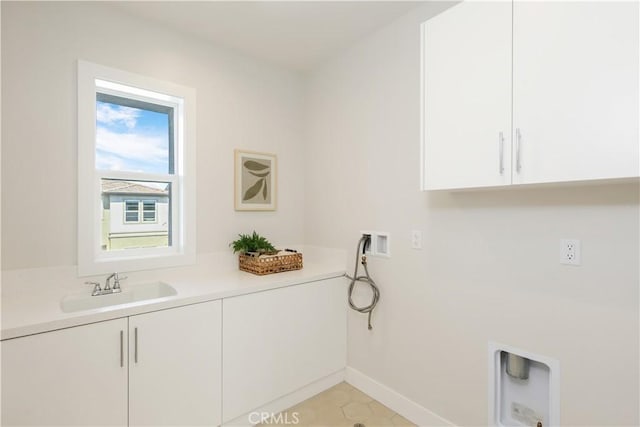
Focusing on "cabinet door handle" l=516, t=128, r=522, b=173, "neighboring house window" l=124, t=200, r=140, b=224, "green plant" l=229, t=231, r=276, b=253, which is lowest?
"green plant" l=229, t=231, r=276, b=253

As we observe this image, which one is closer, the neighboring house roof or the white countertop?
the white countertop

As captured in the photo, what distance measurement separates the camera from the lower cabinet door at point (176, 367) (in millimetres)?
1612

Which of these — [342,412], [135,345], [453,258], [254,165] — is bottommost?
[342,412]

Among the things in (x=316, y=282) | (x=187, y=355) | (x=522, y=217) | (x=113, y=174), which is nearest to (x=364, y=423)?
(x=316, y=282)

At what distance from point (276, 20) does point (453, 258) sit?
1.94 meters

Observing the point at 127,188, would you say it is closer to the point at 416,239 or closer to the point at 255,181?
the point at 255,181

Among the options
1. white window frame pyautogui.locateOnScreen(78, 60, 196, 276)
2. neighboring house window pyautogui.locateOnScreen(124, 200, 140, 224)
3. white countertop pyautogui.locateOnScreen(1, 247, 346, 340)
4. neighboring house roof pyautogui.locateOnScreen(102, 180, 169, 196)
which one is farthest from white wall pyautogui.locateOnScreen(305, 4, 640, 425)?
neighboring house window pyautogui.locateOnScreen(124, 200, 140, 224)

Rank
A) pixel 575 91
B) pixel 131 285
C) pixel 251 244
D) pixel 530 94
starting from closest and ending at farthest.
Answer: pixel 575 91, pixel 530 94, pixel 131 285, pixel 251 244

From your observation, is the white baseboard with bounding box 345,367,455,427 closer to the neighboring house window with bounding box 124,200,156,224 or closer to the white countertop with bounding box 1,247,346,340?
the white countertop with bounding box 1,247,346,340

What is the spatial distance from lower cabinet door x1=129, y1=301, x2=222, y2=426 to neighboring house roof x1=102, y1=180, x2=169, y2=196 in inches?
38.4

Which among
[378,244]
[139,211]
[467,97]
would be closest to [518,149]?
[467,97]

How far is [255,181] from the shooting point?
8.84ft

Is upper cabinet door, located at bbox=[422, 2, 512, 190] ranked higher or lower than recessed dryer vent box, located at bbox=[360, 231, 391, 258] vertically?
higher

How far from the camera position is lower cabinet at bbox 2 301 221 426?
136cm
